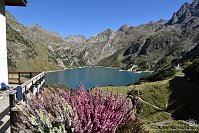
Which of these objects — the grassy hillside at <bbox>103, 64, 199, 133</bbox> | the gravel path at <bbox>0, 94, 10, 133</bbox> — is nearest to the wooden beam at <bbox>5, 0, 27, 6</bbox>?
the gravel path at <bbox>0, 94, 10, 133</bbox>

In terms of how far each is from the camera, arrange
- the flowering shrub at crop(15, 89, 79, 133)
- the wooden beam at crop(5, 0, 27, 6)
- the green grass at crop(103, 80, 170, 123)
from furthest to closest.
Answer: the green grass at crop(103, 80, 170, 123), the wooden beam at crop(5, 0, 27, 6), the flowering shrub at crop(15, 89, 79, 133)

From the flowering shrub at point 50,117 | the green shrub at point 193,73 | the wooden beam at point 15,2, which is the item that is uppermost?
the wooden beam at point 15,2

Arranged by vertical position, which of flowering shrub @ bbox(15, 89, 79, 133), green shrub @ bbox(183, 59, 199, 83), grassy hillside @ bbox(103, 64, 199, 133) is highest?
flowering shrub @ bbox(15, 89, 79, 133)

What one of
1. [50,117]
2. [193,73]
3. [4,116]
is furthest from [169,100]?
[50,117]

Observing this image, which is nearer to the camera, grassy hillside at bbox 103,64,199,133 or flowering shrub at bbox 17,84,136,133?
flowering shrub at bbox 17,84,136,133

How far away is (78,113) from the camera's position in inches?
251

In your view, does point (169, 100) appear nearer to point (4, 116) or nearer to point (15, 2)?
point (15, 2)

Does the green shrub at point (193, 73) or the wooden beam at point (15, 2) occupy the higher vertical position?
the wooden beam at point (15, 2)

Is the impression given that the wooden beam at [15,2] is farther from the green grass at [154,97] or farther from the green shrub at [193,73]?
the green shrub at [193,73]

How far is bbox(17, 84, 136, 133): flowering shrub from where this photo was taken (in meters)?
5.99

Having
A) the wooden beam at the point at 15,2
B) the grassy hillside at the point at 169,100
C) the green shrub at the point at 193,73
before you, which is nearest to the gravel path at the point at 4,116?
the wooden beam at the point at 15,2

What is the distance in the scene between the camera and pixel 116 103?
6699 mm

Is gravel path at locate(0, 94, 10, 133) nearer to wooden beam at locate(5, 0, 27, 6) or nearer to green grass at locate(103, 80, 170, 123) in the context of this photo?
wooden beam at locate(5, 0, 27, 6)

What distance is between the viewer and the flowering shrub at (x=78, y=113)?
236 inches
